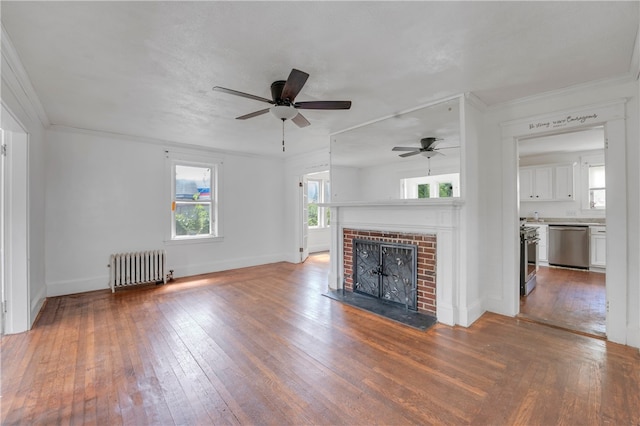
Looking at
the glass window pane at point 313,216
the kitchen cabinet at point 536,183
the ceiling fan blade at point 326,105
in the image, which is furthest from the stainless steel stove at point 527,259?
the glass window pane at point 313,216

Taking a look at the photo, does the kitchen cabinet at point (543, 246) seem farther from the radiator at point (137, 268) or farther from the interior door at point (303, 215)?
the radiator at point (137, 268)

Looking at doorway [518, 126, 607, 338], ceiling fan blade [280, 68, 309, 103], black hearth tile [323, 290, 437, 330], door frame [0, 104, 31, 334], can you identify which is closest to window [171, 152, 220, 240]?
door frame [0, 104, 31, 334]

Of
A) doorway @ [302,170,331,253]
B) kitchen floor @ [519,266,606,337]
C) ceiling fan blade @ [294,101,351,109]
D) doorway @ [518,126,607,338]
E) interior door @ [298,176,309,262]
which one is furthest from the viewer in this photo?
doorway @ [302,170,331,253]

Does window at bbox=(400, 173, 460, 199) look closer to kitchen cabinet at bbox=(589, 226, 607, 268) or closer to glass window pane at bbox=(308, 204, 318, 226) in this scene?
kitchen cabinet at bbox=(589, 226, 607, 268)

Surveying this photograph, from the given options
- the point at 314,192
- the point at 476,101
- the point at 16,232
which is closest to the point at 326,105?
the point at 476,101

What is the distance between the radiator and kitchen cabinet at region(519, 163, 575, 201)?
24.7 feet

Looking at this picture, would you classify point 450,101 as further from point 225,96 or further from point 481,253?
point 225,96

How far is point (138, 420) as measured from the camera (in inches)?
66.6

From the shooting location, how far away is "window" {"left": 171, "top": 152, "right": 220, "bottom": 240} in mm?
5184

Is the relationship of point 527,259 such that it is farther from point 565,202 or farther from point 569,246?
point 565,202

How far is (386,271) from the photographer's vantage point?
3691 millimetres

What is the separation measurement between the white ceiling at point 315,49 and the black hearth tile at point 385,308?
8.01 feet

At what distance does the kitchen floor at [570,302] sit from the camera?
9.88 ft

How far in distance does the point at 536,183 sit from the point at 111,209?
328 inches
